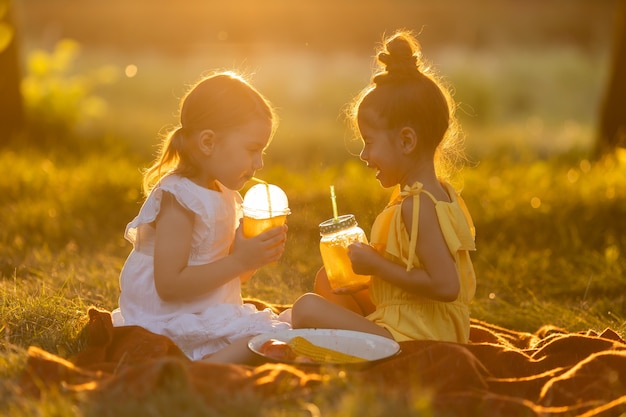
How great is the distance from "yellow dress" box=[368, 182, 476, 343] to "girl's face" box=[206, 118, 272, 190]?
0.54 metres

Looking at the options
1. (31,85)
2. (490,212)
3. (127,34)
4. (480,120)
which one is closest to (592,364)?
(490,212)

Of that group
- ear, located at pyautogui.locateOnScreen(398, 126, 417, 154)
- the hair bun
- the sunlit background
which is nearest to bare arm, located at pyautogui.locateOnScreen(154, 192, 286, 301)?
ear, located at pyautogui.locateOnScreen(398, 126, 417, 154)

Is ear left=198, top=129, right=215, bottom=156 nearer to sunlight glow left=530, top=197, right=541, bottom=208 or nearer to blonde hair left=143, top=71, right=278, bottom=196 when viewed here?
blonde hair left=143, top=71, right=278, bottom=196

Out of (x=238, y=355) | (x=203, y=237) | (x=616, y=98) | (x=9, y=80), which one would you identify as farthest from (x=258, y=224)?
(x=9, y=80)

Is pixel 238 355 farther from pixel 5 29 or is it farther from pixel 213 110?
pixel 5 29

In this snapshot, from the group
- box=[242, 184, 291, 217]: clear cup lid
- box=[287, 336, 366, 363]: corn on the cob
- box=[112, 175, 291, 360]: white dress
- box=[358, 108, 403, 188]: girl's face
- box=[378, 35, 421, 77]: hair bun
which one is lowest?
box=[287, 336, 366, 363]: corn on the cob

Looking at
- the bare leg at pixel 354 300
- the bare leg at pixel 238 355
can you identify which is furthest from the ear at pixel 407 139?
the bare leg at pixel 238 355

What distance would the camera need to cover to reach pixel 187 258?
347cm

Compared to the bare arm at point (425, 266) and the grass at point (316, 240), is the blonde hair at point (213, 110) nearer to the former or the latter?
the bare arm at point (425, 266)

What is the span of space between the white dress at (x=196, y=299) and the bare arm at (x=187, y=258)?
2.4 inches

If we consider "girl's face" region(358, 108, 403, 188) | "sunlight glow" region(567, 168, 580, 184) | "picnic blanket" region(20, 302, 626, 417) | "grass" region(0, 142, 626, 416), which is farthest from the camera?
"sunlight glow" region(567, 168, 580, 184)

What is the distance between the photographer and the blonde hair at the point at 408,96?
3531 millimetres

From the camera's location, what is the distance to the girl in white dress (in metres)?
3.44

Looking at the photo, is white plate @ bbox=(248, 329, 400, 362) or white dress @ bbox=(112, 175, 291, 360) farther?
white dress @ bbox=(112, 175, 291, 360)
